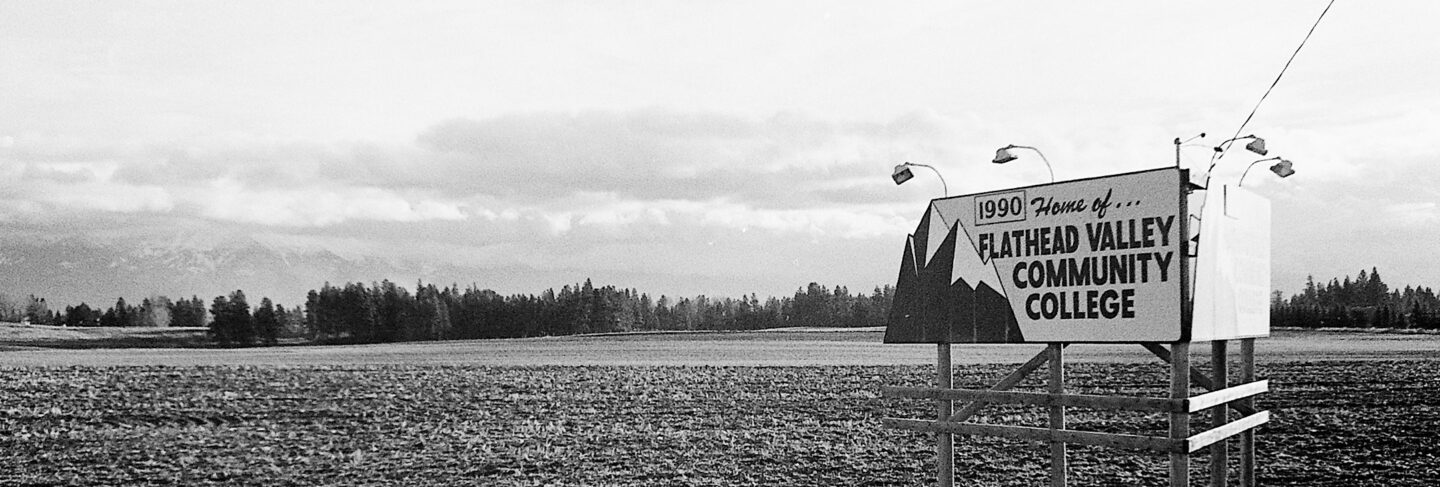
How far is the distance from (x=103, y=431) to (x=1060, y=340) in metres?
17.1

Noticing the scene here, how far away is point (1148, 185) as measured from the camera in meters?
8.67

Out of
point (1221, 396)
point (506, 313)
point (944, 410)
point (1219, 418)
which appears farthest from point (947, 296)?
point (506, 313)

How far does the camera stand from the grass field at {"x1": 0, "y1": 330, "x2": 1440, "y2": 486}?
15.8 m

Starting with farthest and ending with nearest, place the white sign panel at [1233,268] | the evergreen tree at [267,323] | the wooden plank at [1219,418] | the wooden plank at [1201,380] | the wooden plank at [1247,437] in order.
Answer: the evergreen tree at [267,323] → the wooden plank at [1247,437] → the wooden plank at [1219,418] → the wooden plank at [1201,380] → the white sign panel at [1233,268]

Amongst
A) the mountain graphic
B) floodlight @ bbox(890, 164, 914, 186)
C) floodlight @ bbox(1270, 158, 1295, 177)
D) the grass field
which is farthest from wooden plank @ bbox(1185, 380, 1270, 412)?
the grass field

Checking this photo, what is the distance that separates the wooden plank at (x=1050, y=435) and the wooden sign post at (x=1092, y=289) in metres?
0.02

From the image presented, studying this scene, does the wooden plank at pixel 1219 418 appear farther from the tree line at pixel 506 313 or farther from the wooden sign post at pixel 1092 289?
the tree line at pixel 506 313

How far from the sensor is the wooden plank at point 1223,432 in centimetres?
865

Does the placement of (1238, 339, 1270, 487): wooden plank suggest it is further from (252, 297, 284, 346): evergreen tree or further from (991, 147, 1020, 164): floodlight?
(252, 297, 284, 346): evergreen tree

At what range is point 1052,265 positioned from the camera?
9.23 metres

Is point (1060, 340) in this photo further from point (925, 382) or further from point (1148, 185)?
point (925, 382)

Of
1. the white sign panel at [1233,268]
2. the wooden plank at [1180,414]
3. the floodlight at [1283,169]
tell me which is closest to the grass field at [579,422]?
the white sign panel at [1233,268]

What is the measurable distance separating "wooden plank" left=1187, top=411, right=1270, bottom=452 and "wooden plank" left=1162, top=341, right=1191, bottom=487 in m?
0.10

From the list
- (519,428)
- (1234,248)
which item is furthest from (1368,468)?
(519,428)
